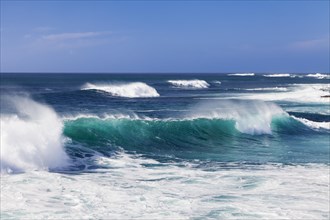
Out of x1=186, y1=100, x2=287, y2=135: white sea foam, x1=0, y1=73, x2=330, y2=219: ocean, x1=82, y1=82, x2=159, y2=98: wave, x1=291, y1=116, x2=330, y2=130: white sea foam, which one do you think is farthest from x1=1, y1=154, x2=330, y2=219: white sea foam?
x1=82, y1=82, x2=159, y2=98: wave

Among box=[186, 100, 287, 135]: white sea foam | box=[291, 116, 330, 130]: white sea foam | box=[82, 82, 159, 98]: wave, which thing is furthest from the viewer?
box=[82, 82, 159, 98]: wave

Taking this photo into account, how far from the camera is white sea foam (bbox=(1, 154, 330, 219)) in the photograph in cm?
865

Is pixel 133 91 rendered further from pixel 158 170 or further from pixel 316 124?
pixel 158 170

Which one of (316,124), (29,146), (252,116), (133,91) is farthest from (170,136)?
(133,91)

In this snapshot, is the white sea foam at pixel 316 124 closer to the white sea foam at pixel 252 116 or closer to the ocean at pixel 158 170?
the white sea foam at pixel 252 116

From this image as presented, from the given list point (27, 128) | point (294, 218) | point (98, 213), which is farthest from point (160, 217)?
point (27, 128)

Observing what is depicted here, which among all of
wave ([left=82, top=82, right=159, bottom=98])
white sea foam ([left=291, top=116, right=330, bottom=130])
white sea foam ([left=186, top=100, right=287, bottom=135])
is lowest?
white sea foam ([left=291, top=116, right=330, bottom=130])

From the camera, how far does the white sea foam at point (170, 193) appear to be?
865 centimetres

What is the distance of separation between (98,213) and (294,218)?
11.7 ft

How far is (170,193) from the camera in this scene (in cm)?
1008

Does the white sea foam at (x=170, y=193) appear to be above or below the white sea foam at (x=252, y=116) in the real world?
below

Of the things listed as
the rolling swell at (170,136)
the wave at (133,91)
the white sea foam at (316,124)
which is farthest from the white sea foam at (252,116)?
the wave at (133,91)

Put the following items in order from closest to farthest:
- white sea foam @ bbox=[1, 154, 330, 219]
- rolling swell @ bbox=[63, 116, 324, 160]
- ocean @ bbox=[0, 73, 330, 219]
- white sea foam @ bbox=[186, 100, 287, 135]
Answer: white sea foam @ bbox=[1, 154, 330, 219], ocean @ bbox=[0, 73, 330, 219], rolling swell @ bbox=[63, 116, 324, 160], white sea foam @ bbox=[186, 100, 287, 135]

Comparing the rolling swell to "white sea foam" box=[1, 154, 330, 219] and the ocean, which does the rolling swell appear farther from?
"white sea foam" box=[1, 154, 330, 219]
